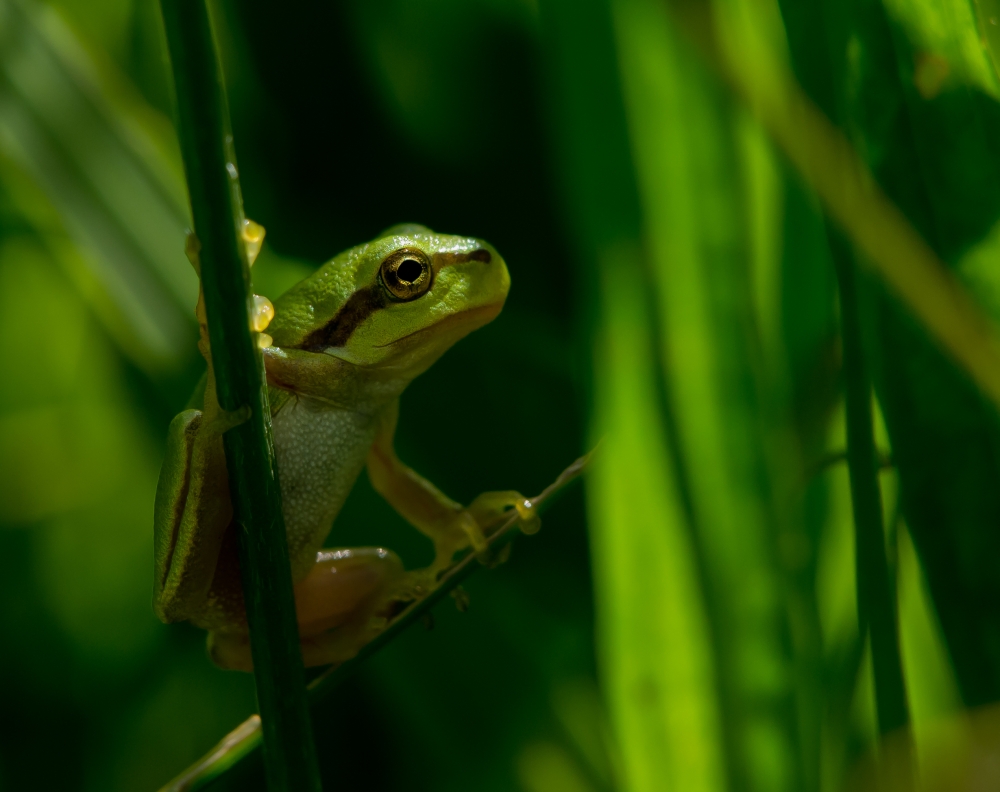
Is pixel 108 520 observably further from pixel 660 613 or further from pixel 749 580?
pixel 749 580

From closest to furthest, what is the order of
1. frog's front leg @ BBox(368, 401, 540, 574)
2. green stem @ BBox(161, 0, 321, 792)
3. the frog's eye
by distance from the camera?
green stem @ BBox(161, 0, 321, 792)
the frog's eye
frog's front leg @ BBox(368, 401, 540, 574)

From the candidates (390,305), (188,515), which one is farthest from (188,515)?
(390,305)

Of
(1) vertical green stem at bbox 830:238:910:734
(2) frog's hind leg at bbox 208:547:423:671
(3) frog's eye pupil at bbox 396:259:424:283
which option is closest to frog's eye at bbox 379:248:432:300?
(3) frog's eye pupil at bbox 396:259:424:283

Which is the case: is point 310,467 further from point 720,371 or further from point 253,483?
point 720,371

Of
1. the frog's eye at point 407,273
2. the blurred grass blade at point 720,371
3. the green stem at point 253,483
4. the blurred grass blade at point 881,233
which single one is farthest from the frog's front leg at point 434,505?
the blurred grass blade at point 881,233

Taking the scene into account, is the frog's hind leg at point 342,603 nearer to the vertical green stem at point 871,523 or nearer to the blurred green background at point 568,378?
the blurred green background at point 568,378

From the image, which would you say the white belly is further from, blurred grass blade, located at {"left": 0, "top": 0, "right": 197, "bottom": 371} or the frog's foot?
blurred grass blade, located at {"left": 0, "top": 0, "right": 197, "bottom": 371}
